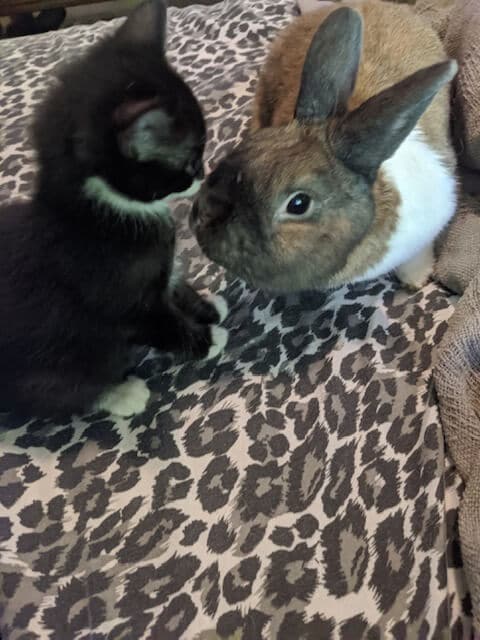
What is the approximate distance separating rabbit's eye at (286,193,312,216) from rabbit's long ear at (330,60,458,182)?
98 mm

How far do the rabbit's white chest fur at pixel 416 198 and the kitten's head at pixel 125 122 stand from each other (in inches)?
17.7

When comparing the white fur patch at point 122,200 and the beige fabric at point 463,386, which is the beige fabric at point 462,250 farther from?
the white fur patch at point 122,200

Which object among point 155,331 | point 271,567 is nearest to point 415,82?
point 155,331

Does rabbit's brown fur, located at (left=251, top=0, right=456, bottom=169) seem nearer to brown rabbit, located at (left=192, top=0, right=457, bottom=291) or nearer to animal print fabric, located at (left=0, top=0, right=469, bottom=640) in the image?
brown rabbit, located at (left=192, top=0, right=457, bottom=291)

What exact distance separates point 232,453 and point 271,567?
23 cm

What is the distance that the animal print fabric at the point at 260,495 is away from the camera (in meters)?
1.07

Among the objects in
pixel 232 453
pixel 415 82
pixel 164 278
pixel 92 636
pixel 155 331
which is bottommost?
pixel 92 636

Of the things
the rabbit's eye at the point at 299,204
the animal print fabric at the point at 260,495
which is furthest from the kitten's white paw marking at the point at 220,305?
the rabbit's eye at the point at 299,204

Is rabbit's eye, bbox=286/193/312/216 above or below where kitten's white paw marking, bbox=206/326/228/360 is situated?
above

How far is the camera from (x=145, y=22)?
109 cm

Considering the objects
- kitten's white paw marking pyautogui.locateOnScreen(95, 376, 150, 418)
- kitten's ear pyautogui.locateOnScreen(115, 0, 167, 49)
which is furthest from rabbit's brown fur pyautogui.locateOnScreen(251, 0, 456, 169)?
kitten's white paw marking pyautogui.locateOnScreen(95, 376, 150, 418)

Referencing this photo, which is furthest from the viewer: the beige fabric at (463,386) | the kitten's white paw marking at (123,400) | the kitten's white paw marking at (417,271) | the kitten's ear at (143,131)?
the kitten's white paw marking at (417,271)

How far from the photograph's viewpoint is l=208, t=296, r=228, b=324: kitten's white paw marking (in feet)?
4.68

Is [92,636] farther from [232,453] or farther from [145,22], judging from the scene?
[145,22]
